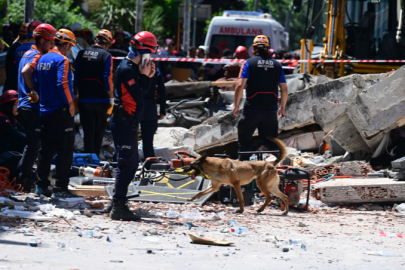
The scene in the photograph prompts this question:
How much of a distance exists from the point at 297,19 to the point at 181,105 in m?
51.9

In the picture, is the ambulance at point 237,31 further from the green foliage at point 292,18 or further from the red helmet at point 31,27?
the green foliage at point 292,18

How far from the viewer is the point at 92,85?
8.21 metres

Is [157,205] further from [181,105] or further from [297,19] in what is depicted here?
[297,19]

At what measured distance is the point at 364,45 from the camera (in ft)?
45.6

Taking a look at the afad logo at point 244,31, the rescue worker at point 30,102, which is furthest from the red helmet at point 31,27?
the afad logo at point 244,31

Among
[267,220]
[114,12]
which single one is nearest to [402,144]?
[267,220]

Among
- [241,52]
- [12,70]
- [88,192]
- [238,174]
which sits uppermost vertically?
[241,52]

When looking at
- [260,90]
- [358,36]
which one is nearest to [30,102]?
[260,90]

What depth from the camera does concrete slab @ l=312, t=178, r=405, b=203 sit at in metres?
6.99

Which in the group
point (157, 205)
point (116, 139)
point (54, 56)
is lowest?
point (157, 205)

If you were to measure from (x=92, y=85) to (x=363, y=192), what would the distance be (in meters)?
3.95

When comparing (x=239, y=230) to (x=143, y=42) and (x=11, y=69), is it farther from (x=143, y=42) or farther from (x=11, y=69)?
(x=11, y=69)

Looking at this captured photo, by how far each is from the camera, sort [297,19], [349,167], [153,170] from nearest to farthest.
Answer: [153,170]
[349,167]
[297,19]

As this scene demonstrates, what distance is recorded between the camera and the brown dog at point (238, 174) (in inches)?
250
